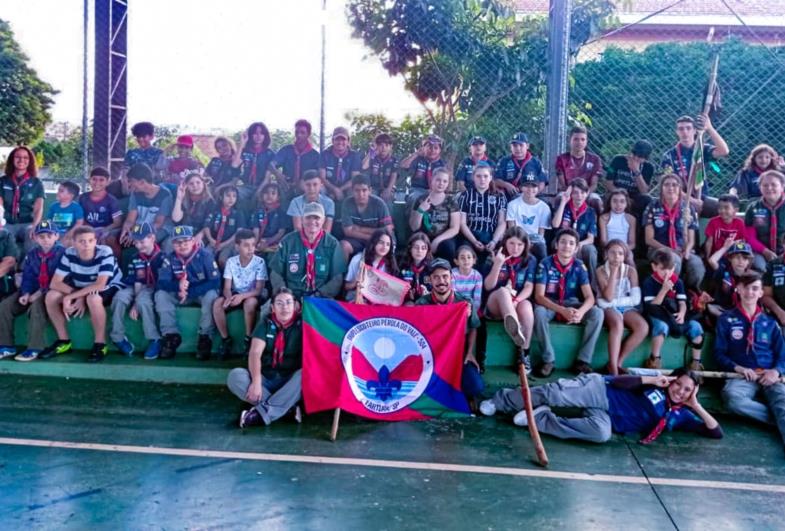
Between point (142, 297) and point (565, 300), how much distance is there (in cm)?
393

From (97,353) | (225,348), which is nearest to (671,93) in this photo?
(225,348)

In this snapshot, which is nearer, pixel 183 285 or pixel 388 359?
pixel 388 359

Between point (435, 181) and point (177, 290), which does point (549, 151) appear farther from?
point (177, 290)

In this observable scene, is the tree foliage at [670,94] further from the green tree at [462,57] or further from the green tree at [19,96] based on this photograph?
the green tree at [19,96]

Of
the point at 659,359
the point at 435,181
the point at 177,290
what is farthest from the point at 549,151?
the point at 177,290

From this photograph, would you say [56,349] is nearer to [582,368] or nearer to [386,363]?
[386,363]

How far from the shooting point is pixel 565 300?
684 cm

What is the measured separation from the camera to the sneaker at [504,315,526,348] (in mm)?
5875

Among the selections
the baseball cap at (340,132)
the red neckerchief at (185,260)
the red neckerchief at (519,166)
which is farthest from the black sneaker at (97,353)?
the red neckerchief at (519,166)

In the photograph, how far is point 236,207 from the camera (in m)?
8.37

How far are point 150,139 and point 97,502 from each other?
19.9 feet

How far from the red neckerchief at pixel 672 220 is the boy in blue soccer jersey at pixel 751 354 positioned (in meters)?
1.23

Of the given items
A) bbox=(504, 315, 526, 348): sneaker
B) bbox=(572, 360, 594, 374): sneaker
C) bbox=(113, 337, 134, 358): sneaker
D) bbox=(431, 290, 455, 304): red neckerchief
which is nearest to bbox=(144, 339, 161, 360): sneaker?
bbox=(113, 337, 134, 358): sneaker

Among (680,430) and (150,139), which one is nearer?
(680,430)
